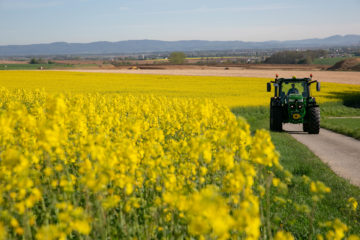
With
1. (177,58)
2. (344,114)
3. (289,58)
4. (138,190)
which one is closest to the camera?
(138,190)

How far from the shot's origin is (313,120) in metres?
15.1

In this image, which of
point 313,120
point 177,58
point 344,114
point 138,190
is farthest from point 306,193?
point 177,58

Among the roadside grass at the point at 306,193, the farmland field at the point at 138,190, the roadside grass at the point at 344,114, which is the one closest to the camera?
the farmland field at the point at 138,190

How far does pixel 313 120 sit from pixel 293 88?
1.59m

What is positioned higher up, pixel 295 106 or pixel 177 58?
pixel 177 58

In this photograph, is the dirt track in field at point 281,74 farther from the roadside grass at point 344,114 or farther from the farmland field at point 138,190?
the farmland field at point 138,190

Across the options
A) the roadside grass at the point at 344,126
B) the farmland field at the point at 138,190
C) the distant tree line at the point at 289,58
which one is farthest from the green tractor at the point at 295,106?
the distant tree line at the point at 289,58

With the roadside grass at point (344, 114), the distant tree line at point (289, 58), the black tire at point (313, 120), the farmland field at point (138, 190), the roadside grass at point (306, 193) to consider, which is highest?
the distant tree line at point (289, 58)

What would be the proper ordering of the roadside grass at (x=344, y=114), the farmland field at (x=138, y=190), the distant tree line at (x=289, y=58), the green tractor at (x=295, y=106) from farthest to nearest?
1. the distant tree line at (x=289, y=58)
2. the roadside grass at (x=344, y=114)
3. the green tractor at (x=295, y=106)
4. the farmland field at (x=138, y=190)

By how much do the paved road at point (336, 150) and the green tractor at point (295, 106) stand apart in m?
0.63

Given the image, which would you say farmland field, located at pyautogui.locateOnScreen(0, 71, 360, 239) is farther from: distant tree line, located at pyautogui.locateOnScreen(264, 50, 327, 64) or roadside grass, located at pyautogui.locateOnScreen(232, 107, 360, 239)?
distant tree line, located at pyautogui.locateOnScreen(264, 50, 327, 64)

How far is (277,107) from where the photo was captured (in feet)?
50.2

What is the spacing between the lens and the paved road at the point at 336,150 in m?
9.98

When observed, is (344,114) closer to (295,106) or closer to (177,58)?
(295,106)
